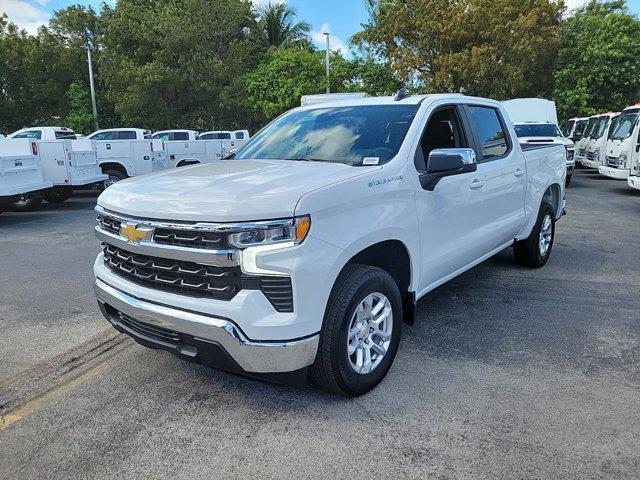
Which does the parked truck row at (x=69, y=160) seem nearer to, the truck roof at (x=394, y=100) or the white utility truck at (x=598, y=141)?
the truck roof at (x=394, y=100)

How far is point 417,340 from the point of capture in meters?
4.11

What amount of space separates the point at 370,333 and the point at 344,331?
0.38 meters

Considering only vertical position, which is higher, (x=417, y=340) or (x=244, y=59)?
(x=244, y=59)

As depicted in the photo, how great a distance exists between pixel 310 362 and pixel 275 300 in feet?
1.38

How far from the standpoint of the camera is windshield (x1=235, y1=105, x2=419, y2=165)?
144 inches

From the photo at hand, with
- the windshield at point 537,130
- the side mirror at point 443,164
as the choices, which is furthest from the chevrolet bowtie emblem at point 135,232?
the windshield at point 537,130

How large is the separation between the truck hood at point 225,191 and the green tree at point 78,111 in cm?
2955

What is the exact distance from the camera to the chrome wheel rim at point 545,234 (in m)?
6.04

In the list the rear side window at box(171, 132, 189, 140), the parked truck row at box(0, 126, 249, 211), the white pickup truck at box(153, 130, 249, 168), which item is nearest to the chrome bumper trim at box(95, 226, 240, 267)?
the parked truck row at box(0, 126, 249, 211)

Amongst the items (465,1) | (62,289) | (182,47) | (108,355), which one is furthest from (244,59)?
(108,355)

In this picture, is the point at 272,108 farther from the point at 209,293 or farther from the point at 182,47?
the point at 209,293

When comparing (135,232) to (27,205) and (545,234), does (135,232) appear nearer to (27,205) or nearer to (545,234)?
(545,234)

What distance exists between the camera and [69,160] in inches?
458

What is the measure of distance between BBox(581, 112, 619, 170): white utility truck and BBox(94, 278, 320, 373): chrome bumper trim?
51.2 ft
